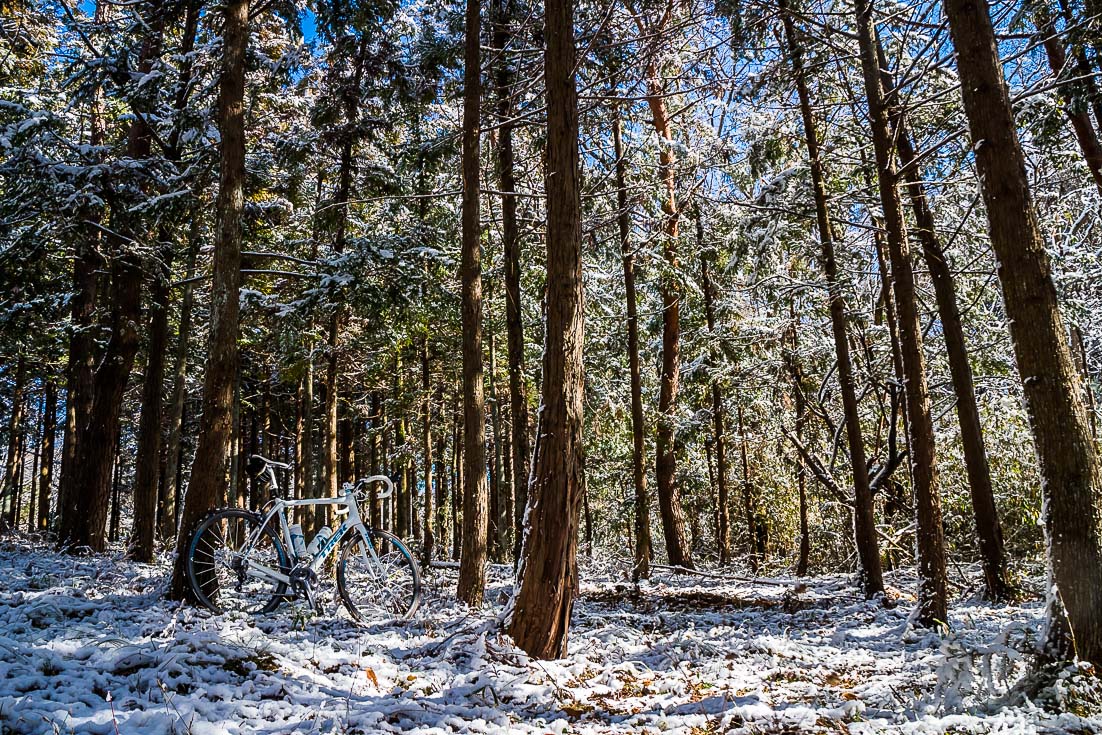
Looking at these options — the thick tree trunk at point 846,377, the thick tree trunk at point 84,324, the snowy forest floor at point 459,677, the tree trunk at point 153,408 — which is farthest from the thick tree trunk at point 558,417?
the thick tree trunk at point 84,324

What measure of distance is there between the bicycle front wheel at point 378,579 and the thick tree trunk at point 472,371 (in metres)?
0.65

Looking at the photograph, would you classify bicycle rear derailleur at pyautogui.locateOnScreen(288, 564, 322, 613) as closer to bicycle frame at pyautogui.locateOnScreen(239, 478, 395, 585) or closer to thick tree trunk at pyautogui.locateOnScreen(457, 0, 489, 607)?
bicycle frame at pyautogui.locateOnScreen(239, 478, 395, 585)

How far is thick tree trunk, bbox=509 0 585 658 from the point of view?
4645 millimetres

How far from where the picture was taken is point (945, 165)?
9.77 meters

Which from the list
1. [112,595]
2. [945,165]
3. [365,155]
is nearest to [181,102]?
[365,155]

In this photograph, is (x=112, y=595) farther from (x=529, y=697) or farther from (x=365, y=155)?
(x=365, y=155)

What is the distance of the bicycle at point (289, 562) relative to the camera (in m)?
5.59

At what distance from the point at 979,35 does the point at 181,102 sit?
10807 mm

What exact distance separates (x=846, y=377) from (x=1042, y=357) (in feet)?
16.2

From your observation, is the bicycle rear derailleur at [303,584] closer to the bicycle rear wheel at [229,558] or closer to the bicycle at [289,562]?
the bicycle at [289,562]

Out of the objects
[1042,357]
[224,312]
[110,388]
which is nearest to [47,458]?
[110,388]

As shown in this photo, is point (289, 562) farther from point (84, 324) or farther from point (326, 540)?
point (84, 324)

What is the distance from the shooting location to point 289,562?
575 cm

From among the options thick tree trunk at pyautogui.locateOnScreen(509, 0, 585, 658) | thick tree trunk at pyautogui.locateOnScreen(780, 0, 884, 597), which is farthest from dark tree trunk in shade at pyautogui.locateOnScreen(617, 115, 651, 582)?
thick tree trunk at pyautogui.locateOnScreen(509, 0, 585, 658)
